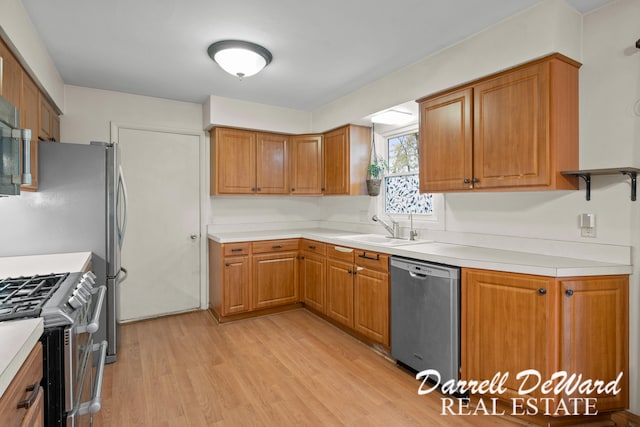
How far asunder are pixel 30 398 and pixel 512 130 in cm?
264

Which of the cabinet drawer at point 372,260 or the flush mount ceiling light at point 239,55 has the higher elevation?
the flush mount ceiling light at point 239,55

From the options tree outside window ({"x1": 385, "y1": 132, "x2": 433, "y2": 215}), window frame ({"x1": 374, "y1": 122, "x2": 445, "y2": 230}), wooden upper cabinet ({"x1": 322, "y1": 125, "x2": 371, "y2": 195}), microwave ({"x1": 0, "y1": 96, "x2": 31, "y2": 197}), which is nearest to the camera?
microwave ({"x1": 0, "y1": 96, "x2": 31, "y2": 197})

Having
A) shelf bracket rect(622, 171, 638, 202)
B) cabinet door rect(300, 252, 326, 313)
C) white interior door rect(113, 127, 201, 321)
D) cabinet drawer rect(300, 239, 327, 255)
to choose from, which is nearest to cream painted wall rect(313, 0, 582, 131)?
shelf bracket rect(622, 171, 638, 202)

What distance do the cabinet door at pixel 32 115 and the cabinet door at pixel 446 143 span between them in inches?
110

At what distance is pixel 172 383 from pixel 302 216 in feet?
8.69

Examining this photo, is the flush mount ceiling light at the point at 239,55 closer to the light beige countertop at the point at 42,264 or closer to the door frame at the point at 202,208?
the door frame at the point at 202,208

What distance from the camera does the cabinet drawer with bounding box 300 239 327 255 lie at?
11.5 feet

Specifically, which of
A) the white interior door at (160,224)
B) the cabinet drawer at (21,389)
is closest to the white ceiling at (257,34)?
the white interior door at (160,224)

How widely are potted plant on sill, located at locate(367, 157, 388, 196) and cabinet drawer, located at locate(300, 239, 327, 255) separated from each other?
0.80 metres

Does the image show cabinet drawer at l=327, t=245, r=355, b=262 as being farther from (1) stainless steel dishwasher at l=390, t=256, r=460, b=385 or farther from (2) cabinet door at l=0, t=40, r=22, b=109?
(2) cabinet door at l=0, t=40, r=22, b=109

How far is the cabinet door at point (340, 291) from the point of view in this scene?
312 cm

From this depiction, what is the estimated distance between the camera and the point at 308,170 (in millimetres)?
4156

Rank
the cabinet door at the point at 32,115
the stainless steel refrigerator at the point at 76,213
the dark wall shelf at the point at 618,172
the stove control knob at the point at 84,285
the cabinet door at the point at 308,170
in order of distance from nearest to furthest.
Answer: the stove control knob at the point at 84,285, the dark wall shelf at the point at 618,172, the cabinet door at the point at 32,115, the stainless steel refrigerator at the point at 76,213, the cabinet door at the point at 308,170

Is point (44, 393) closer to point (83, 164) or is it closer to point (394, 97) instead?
point (83, 164)
